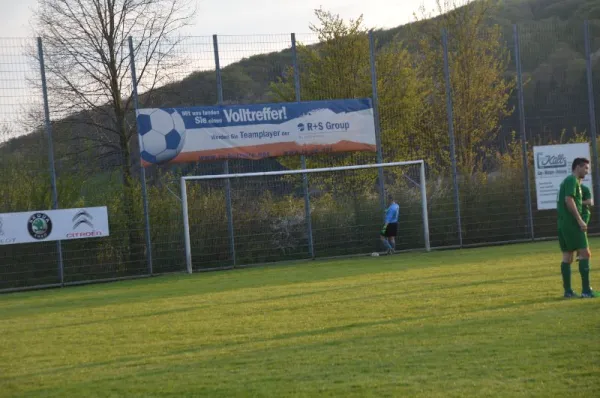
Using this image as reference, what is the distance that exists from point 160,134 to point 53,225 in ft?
11.9

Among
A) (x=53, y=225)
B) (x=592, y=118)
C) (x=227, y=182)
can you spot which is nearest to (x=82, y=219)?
(x=53, y=225)

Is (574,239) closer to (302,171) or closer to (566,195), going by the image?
(566,195)

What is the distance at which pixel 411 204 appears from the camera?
24.2 metres

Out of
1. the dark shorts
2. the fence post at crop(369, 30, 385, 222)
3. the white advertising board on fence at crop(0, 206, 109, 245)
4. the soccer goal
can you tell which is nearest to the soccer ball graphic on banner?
the soccer goal

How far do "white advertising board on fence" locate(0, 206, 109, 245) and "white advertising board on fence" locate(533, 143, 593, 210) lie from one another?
39.2 feet

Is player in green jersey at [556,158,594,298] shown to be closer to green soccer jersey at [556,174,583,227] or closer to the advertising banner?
green soccer jersey at [556,174,583,227]

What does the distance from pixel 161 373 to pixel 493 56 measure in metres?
26.5

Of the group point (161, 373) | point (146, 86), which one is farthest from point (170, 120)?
point (161, 373)

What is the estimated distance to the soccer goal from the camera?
73.8ft

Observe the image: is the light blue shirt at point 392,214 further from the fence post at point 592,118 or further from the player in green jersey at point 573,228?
the player in green jersey at point 573,228

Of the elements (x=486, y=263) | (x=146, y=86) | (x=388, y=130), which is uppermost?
(x=146, y=86)

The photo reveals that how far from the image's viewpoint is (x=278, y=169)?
2314cm

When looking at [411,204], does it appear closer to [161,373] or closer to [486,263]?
[486,263]

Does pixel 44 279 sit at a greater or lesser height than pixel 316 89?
lesser
